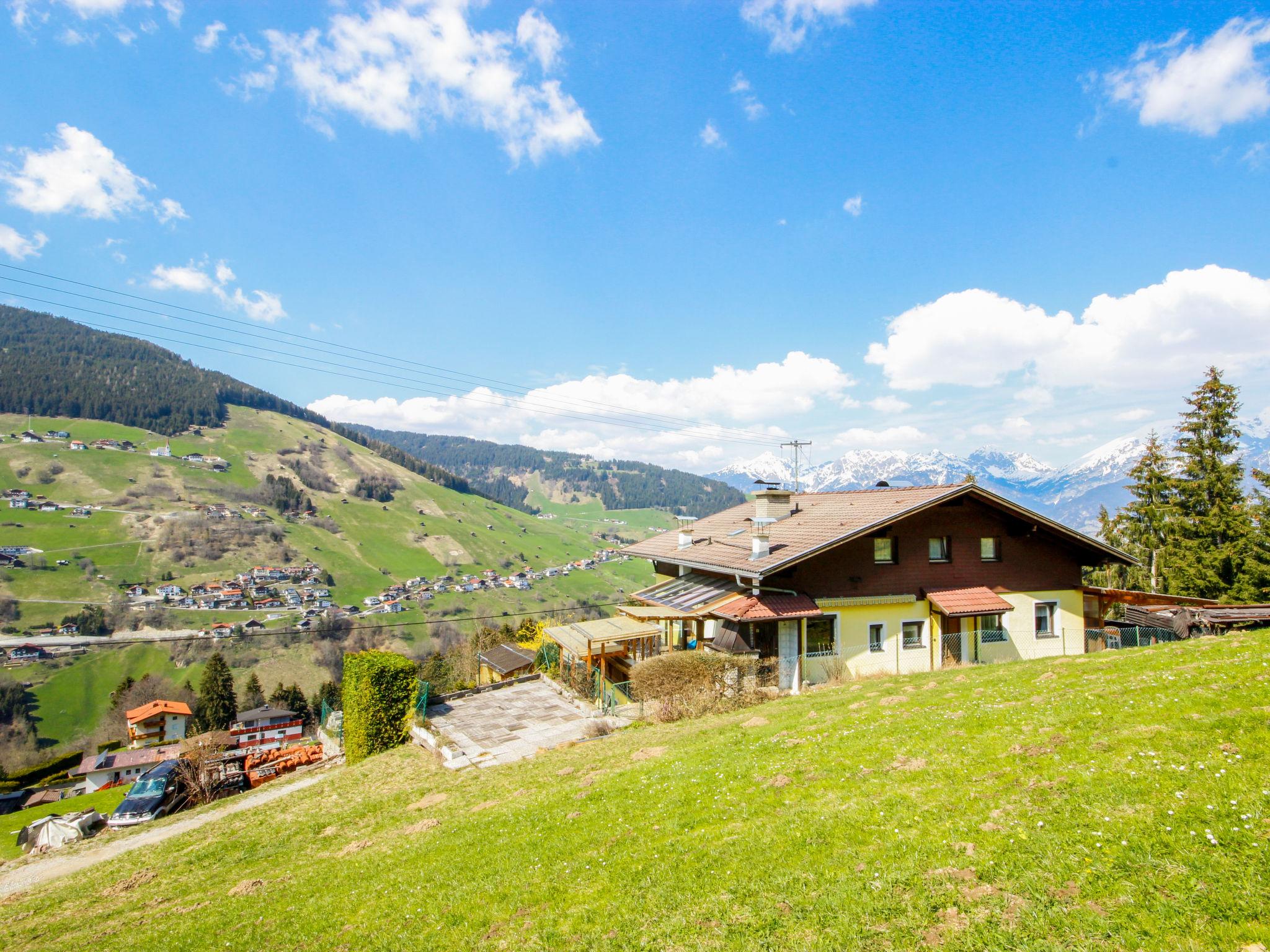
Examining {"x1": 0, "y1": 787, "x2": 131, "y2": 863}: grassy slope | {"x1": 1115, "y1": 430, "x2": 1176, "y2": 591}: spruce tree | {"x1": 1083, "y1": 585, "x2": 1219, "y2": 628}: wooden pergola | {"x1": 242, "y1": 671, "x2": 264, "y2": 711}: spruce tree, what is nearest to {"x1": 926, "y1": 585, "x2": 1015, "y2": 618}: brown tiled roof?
{"x1": 1083, "y1": 585, "x2": 1219, "y2": 628}: wooden pergola

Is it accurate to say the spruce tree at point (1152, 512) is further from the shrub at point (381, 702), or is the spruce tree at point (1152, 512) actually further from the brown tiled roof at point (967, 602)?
the shrub at point (381, 702)

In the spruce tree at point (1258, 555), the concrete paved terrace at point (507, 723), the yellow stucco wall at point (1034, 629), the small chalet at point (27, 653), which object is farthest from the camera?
the small chalet at point (27, 653)

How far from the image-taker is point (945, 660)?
22.7 meters

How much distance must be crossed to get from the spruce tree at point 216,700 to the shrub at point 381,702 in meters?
50.3

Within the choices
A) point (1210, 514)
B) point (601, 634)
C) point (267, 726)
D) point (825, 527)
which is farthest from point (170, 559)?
point (1210, 514)

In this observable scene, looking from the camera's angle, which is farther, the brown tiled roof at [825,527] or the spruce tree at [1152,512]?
the spruce tree at [1152,512]

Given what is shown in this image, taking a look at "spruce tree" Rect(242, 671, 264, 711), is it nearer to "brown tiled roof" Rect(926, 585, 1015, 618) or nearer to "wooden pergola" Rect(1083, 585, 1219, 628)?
"brown tiled roof" Rect(926, 585, 1015, 618)

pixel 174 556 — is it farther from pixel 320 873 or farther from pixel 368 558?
pixel 320 873

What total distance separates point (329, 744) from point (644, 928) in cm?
2719

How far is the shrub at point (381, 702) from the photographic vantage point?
2119cm

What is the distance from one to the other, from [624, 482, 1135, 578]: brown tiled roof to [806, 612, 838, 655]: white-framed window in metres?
2.77

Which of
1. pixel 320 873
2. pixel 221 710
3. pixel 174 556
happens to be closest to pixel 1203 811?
pixel 320 873

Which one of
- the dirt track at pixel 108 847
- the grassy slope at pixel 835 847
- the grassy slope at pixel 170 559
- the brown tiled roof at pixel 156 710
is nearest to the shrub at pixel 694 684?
the grassy slope at pixel 835 847

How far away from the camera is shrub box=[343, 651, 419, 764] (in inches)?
834
